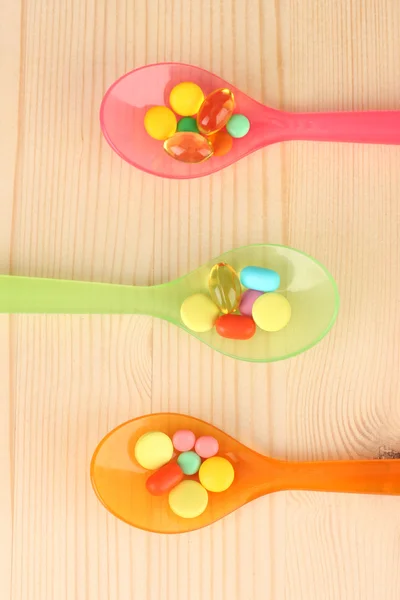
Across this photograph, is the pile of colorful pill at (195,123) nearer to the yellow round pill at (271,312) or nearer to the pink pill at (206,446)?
the yellow round pill at (271,312)

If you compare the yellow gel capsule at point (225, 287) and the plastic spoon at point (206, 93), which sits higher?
the plastic spoon at point (206, 93)

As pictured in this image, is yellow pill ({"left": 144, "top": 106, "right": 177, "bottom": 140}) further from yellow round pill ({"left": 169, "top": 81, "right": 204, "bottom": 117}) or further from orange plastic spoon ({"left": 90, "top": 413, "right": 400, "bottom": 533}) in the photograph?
orange plastic spoon ({"left": 90, "top": 413, "right": 400, "bottom": 533})

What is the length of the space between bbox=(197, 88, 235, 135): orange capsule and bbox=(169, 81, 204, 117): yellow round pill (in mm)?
18

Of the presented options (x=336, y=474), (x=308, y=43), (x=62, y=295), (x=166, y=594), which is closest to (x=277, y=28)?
(x=308, y=43)

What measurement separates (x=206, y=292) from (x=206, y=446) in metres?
0.15

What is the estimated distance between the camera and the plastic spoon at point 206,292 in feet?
2.18

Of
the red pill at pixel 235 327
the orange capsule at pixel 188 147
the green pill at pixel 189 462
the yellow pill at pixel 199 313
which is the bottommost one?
the green pill at pixel 189 462

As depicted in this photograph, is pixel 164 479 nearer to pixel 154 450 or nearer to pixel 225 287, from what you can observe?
pixel 154 450

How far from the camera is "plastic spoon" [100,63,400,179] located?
0.69m

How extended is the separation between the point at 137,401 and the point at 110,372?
39mm

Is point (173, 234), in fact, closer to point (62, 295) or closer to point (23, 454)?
point (62, 295)

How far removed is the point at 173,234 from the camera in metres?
0.69

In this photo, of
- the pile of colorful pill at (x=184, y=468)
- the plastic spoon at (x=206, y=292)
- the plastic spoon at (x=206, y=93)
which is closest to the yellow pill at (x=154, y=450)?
the pile of colorful pill at (x=184, y=468)

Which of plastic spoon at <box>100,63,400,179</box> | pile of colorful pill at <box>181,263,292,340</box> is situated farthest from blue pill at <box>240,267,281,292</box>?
plastic spoon at <box>100,63,400,179</box>
